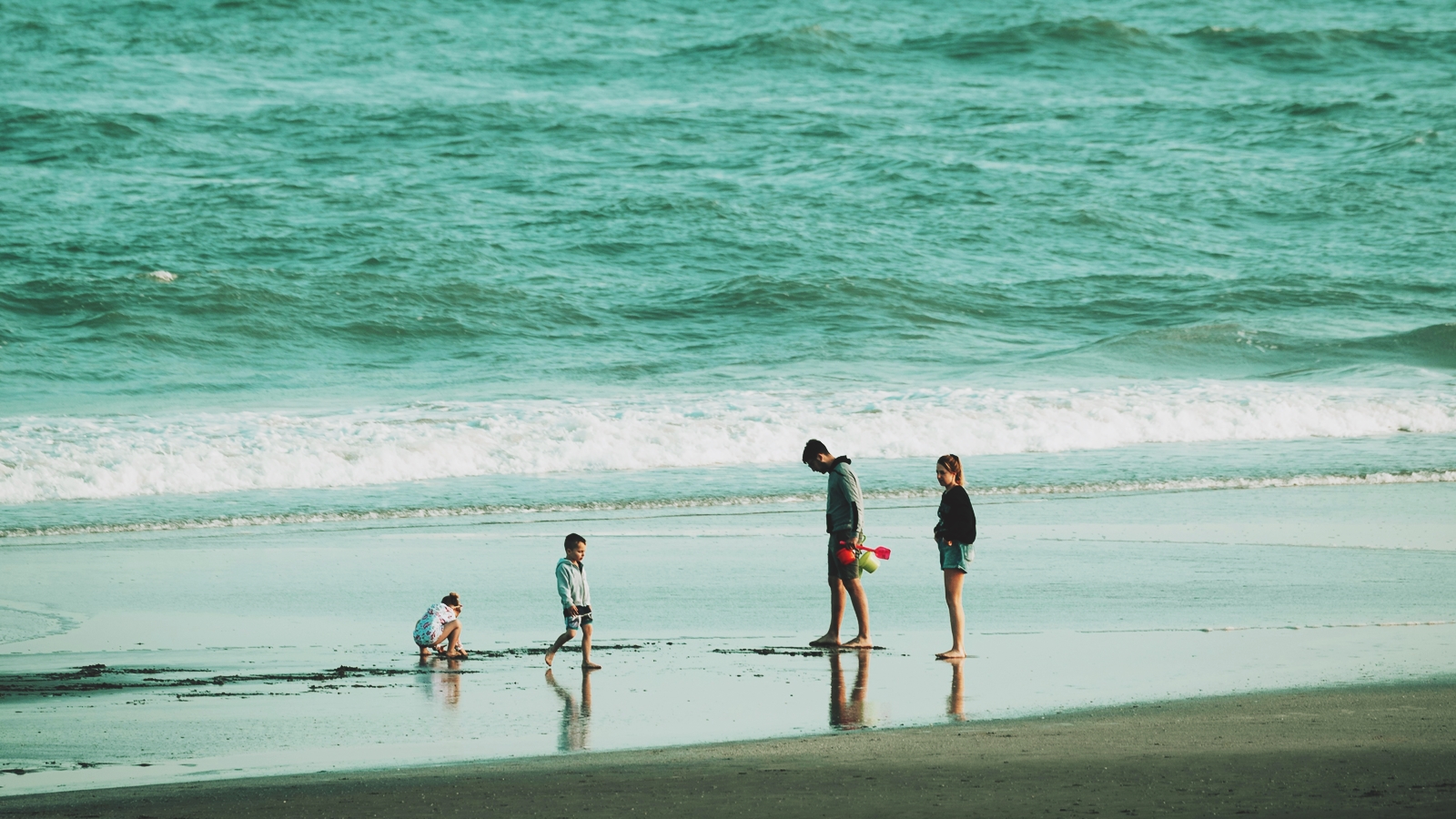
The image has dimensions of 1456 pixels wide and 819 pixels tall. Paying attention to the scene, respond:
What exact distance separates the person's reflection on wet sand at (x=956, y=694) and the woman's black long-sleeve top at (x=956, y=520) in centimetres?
75

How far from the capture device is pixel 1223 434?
18047 mm

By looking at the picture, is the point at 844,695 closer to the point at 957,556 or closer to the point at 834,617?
the point at 834,617

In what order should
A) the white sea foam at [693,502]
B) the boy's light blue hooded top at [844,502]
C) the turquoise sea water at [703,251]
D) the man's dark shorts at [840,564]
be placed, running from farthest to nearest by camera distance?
the turquoise sea water at [703,251] → the white sea foam at [693,502] → the boy's light blue hooded top at [844,502] → the man's dark shorts at [840,564]

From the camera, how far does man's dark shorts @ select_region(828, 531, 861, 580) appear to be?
8.84m

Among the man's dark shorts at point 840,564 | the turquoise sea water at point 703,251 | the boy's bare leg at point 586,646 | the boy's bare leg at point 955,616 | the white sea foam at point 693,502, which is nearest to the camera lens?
the boy's bare leg at point 586,646

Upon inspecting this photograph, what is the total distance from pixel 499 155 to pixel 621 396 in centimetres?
1411

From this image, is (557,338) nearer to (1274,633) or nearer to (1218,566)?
(1218,566)

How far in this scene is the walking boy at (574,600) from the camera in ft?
26.6

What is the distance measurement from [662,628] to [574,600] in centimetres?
106

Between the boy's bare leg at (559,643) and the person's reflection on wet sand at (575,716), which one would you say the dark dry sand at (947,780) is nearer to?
the person's reflection on wet sand at (575,716)

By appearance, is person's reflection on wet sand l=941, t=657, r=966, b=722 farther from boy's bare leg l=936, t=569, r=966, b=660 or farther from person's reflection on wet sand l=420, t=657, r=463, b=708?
person's reflection on wet sand l=420, t=657, r=463, b=708

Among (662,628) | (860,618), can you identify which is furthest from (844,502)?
(662,628)

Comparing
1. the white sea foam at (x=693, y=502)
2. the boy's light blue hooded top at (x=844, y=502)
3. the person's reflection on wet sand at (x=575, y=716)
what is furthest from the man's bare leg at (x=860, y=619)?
the white sea foam at (x=693, y=502)

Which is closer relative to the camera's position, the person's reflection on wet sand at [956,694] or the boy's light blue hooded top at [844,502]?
the person's reflection on wet sand at [956,694]
